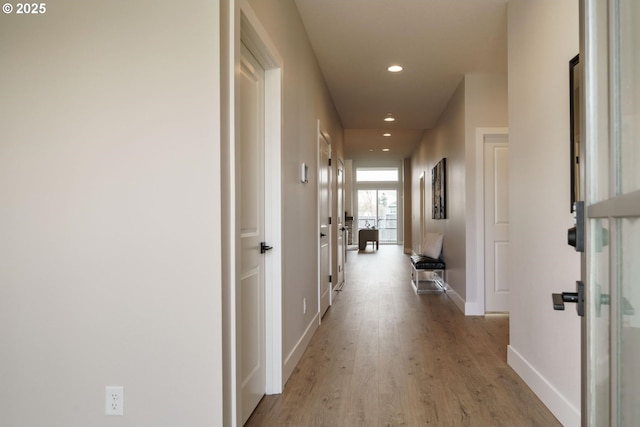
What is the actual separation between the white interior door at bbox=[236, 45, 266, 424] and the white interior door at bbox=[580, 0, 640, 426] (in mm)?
1560

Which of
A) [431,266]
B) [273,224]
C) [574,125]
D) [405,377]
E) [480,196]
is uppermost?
[574,125]

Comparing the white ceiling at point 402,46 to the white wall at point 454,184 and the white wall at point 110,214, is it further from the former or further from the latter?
the white wall at point 110,214

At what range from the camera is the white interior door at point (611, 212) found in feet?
2.43

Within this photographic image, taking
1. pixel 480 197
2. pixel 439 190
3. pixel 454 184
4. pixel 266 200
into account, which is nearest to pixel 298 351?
pixel 266 200

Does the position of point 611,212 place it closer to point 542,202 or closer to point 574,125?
point 574,125

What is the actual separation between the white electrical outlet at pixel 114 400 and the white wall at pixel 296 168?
3.76 feet

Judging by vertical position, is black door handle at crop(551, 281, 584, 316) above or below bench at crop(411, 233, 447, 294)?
above

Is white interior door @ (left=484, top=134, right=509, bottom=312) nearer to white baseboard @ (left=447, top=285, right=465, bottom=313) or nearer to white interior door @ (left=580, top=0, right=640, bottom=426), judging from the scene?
white baseboard @ (left=447, top=285, right=465, bottom=313)

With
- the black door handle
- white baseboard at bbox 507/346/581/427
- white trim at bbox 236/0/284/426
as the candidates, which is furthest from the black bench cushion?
the black door handle

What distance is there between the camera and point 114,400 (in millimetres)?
1797

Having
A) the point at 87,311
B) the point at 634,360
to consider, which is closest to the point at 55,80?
the point at 87,311

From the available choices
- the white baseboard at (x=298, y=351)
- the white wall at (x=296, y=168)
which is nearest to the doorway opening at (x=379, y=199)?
the white wall at (x=296, y=168)

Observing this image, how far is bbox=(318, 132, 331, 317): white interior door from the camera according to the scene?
452 cm

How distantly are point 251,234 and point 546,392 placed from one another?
1897 mm
